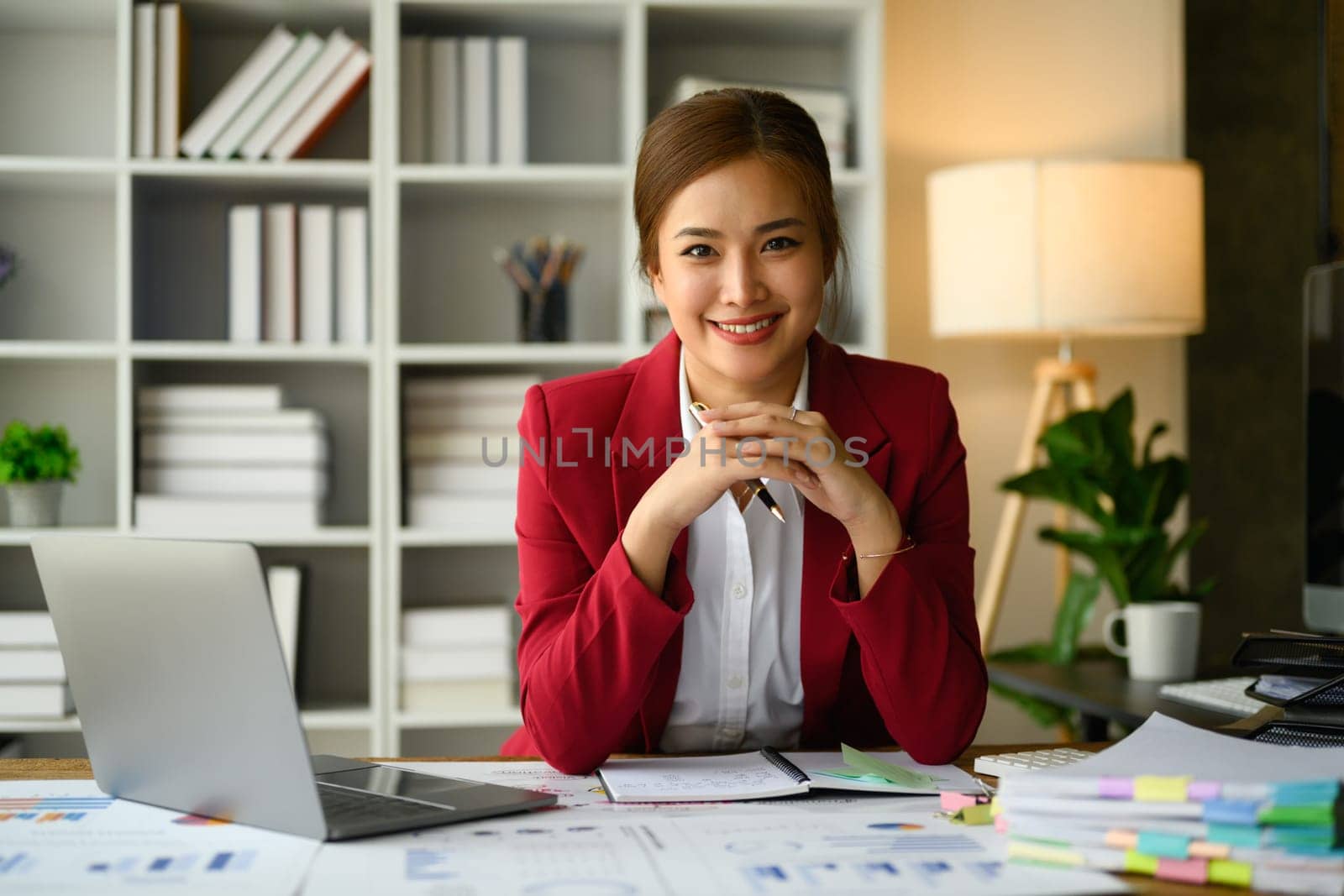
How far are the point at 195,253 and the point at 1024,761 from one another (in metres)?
2.20

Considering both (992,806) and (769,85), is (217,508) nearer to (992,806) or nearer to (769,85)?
(769,85)

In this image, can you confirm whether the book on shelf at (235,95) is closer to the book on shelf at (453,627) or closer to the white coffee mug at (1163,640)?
the book on shelf at (453,627)

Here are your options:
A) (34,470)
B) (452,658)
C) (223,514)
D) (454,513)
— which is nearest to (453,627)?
(452,658)

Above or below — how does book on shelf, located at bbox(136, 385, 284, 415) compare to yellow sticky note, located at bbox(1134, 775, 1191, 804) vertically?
above

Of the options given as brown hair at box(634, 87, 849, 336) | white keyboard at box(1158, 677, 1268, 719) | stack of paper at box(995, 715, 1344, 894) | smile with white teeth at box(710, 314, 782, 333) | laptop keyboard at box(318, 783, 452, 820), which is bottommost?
white keyboard at box(1158, 677, 1268, 719)

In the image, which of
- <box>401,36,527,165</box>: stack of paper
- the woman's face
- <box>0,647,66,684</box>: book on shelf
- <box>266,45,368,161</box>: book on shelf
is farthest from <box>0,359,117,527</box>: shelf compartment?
the woman's face

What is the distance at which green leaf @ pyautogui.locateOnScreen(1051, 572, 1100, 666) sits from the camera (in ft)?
7.76

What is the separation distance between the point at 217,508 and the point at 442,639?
0.51 m

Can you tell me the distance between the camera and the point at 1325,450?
71.1 inches

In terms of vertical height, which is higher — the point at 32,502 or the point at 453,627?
the point at 32,502

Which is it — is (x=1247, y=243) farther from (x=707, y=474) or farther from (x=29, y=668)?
(x=29, y=668)

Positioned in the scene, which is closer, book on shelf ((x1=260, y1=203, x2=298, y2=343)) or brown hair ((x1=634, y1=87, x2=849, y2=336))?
brown hair ((x1=634, y1=87, x2=849, y2=336))

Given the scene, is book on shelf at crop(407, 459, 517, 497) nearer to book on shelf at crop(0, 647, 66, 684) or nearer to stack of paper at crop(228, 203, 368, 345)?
stack of paper at crop(228, 203, 368, 345)

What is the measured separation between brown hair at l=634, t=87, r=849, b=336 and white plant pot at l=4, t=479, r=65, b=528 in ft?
5.36
